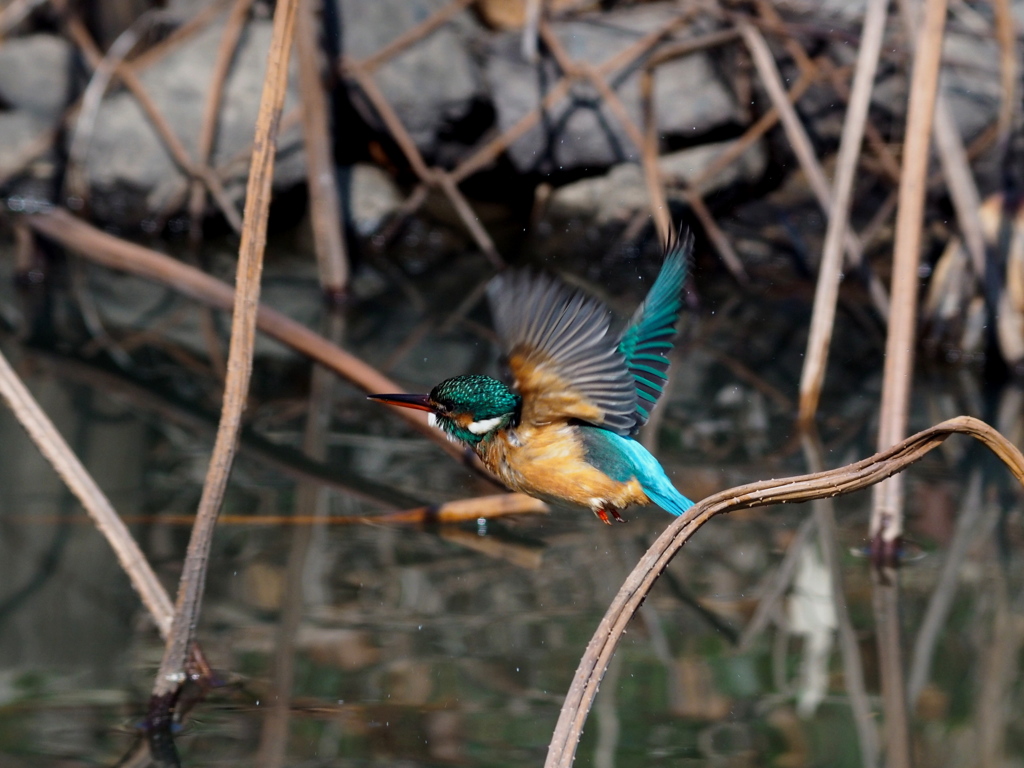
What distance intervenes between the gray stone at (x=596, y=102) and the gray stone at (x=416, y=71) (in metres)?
0.26

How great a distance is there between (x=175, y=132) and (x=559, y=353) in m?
6.25

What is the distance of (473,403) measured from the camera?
183 centimetres

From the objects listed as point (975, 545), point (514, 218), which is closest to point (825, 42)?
point (514, 218)

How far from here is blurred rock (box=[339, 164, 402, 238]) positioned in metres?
7.37

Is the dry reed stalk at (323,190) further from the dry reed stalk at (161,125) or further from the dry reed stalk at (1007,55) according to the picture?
the dry reed stalk at (1007,55)

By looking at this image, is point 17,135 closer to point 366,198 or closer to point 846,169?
point 366,198

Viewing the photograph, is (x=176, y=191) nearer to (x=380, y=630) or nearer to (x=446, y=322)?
(x=446, y=322)

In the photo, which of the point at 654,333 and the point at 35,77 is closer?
the point at 654,333

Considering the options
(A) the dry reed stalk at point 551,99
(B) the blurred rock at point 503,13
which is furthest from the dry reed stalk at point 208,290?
(B) the blurred rock at point 503,13

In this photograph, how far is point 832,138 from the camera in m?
7.26

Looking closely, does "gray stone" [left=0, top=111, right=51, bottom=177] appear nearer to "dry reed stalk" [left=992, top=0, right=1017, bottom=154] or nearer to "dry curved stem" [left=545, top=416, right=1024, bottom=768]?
"dry reed stalk" [left=992, top=0, right=1017, bottom=154]

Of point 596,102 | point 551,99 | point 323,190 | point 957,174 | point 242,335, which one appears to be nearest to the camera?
point 242,335

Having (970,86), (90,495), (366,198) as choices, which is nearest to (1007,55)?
(970,86)

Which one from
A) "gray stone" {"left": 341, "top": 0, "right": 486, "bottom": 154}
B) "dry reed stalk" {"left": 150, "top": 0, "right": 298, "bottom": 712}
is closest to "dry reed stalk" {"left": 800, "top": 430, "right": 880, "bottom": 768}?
"dry reed stalk" {"left": 150, "top": 0, "right": 298, "bottom": 712}
